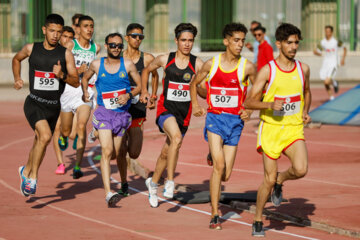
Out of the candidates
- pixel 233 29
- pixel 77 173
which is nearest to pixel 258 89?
pixel 233 29

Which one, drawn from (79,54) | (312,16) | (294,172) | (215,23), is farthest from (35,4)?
(294,172)

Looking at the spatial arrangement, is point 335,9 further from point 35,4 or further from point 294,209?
point 294,209

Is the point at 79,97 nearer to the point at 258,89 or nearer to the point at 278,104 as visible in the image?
the point at 258,89

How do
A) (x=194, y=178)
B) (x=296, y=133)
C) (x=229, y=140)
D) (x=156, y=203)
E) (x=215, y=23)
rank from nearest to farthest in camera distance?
(x=296, y=133) → (x=229, y=140) → (x=156, y=203) → (x=194, y=178) → (x=215, y=23)

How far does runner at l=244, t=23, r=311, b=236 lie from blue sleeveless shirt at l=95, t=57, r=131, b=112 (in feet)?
7.62

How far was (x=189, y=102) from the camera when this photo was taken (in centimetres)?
1079

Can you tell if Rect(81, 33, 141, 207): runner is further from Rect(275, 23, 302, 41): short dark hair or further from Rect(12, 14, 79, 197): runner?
Rect(275, 23, 302, 41): short dark hair

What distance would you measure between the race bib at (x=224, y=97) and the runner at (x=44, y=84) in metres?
1.87

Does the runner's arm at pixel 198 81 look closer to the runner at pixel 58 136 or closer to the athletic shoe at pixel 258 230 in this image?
the athletic shoe at pixel 258 230

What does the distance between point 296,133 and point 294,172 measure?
0.40m

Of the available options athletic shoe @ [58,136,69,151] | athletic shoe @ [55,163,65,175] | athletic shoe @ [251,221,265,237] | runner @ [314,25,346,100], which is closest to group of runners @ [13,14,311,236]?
athletic shoe @ [251,221,265,237]

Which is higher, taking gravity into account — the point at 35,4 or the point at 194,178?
the point at 35,4

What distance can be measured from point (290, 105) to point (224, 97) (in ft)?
3.42

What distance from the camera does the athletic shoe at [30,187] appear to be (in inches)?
411
